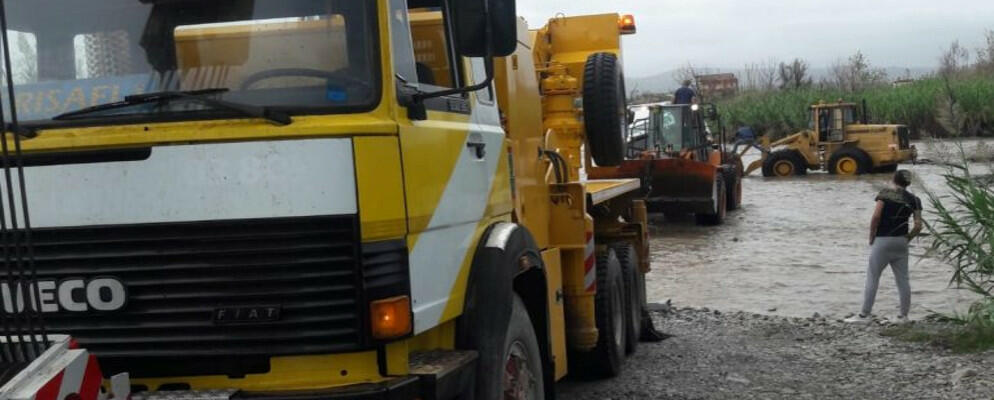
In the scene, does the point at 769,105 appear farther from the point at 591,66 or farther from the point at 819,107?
the point at 591,66

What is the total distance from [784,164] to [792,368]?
23.8 m

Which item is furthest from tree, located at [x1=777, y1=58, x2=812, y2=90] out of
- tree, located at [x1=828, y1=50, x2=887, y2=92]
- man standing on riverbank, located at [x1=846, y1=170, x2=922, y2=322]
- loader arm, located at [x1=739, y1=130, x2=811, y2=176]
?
man standing on riverbank, located at [x1=846, y1=170, x2=922, y2=322]

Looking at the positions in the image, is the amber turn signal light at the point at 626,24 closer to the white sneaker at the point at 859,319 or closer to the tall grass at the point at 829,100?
the white sneaker at the point at 859,319

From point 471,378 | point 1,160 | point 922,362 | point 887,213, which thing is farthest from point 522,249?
point 887,213

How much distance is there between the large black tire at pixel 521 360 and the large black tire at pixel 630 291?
346 centimetres

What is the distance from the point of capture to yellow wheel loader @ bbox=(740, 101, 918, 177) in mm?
29219

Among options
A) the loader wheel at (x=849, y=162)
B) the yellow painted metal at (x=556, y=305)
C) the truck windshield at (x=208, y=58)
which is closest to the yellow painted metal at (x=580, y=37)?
the yellow painted metal at (x=556, y=305)

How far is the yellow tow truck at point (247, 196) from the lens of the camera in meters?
3.50

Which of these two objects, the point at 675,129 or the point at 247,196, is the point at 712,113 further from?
the point at 247,196

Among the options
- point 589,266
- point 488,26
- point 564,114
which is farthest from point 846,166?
point 488,26

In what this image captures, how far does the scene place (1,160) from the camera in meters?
3.62

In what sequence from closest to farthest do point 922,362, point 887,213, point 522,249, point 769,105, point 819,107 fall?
point 522,249
point 922,362
point 887,213
point 819,107
point 769,105

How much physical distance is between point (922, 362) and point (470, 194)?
4834 millimetres

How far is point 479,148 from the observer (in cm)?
461
